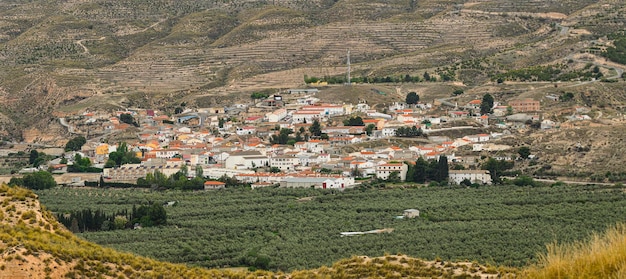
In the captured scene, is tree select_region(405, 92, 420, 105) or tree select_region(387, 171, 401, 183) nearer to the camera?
tree select_region(387, 171, 401, 183)

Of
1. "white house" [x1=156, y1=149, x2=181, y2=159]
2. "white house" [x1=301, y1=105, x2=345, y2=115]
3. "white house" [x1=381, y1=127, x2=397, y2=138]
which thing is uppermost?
"white house" [x1=301, y1=105, x2=345, y2=115]

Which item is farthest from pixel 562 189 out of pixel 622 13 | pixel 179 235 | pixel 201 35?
pixel 201 35

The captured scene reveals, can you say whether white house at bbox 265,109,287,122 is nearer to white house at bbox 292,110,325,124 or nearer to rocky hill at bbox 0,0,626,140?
white house at bbox 292,110,325,124

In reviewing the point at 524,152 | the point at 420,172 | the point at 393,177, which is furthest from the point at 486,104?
the point at 393,177

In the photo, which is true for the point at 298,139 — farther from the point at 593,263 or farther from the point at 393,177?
the point at 593,263

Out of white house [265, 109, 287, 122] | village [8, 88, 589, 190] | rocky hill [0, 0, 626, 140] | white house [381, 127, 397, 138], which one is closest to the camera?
village [8, 88, 589, 190]

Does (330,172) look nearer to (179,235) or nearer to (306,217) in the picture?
(306,217)

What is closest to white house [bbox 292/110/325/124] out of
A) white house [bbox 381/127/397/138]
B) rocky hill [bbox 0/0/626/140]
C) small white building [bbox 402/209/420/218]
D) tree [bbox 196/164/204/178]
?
white house [bbox 381/127/397/138]
